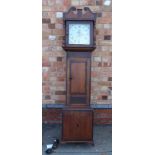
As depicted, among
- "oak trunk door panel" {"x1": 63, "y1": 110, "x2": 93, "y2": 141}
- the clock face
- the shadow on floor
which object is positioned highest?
the clock face

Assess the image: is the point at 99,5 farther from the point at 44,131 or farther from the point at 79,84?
the point at 44,131

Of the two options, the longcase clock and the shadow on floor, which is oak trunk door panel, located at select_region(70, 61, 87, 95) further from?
the shadow on floor

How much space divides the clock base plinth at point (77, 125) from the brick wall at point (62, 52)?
2.57ft

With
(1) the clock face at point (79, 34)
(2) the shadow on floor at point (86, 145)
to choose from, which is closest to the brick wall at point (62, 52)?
(2) the shadow on floor at point (86, 145)

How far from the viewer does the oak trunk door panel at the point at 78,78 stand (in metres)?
2.47

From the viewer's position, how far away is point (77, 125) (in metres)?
2.53

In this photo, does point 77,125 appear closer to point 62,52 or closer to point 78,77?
point 78,77

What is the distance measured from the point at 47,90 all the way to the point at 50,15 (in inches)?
39.7

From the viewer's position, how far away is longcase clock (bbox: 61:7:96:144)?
2.47 meters

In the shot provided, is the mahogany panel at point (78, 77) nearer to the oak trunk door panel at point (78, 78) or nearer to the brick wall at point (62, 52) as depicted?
the oak trunk door panel at point (78, 78)


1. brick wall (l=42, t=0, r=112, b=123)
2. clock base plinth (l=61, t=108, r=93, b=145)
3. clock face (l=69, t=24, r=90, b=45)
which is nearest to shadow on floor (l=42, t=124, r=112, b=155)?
clock base plinth (l=61, t=108, r=93, b=145)

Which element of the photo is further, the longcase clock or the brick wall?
the brick wall

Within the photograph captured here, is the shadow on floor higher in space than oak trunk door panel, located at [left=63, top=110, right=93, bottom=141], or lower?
lower
